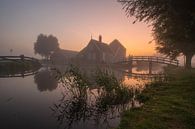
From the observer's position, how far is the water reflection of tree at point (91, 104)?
32.1 ft

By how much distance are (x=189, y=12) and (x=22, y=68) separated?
31.7 m

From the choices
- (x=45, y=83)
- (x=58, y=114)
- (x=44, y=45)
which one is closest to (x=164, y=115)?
(x=58, y=114)

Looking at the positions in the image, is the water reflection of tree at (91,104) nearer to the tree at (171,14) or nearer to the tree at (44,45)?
the tree at (171,14)

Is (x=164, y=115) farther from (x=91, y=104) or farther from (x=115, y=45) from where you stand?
(x=115, y=45)

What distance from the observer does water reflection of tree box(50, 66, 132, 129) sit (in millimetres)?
9798

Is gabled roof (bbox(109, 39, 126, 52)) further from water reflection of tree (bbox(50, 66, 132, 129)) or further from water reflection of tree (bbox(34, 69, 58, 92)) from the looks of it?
water reflection of tree (bbox(50, 66, 132, 129))

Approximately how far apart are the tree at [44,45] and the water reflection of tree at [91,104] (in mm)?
70484

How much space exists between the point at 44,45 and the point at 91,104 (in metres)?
72.5

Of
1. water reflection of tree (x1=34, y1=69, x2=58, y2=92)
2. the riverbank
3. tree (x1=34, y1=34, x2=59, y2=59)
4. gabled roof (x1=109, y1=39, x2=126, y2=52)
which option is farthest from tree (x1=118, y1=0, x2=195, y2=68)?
tree (x1=34, y1=34, x2=59, y2=59)

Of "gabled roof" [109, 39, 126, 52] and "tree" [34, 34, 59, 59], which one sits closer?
"gabled roof" [109, 39, 126, 52]

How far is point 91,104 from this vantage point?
11.6 meters

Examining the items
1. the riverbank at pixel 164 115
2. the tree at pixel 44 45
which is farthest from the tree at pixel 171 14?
the tree at pixel 44 45

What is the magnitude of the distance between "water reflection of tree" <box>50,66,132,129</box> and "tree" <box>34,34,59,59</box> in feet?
231

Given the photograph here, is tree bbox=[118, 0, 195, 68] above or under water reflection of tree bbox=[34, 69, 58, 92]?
above
